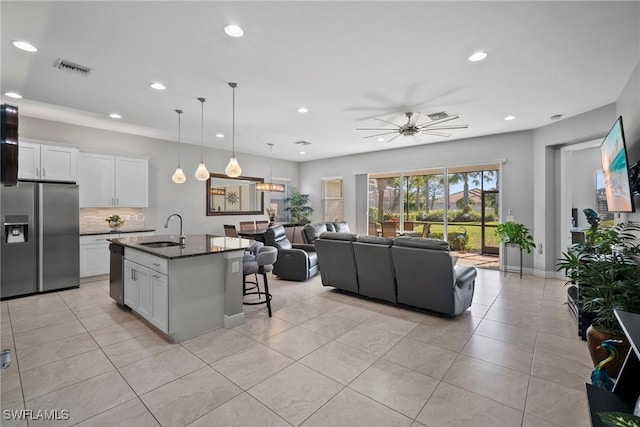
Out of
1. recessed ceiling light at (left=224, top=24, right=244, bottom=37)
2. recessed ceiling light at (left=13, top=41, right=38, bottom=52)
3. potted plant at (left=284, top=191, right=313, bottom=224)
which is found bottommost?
potted plant at (left=284, top=191, right=313, bottom=224)

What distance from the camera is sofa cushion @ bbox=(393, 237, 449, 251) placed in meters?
3.37

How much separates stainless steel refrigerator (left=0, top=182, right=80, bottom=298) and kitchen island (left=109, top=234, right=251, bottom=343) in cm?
210

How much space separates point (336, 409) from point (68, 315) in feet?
12.3

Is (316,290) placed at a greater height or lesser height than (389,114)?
lesser

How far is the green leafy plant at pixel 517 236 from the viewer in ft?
17.8

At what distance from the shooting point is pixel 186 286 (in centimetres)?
299

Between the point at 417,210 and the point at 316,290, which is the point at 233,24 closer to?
the point at 316,290

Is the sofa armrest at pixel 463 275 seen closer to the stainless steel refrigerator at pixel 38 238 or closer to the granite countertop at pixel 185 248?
the granite countertop at pixel 185 248

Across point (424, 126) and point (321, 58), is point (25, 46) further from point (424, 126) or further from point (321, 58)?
point (424, 126)

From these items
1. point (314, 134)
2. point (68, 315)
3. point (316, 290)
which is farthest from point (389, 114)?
point (68, 315)

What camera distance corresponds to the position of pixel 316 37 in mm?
2572

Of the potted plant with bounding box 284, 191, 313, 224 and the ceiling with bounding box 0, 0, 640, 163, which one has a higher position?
A: the ceiling with bounding box 0, 0, 640, 163

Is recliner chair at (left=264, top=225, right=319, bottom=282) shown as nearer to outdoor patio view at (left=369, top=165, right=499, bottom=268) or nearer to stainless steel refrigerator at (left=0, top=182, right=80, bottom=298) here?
outdoor patio view at (left=369, top=165, right=499, bottom=268)

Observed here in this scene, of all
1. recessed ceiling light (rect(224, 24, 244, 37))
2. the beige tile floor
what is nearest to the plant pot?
the beige tile floor
